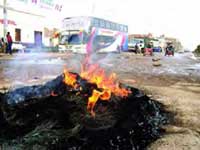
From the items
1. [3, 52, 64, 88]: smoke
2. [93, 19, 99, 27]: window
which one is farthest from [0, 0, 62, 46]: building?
[3, 52, 64, 88]: smoke

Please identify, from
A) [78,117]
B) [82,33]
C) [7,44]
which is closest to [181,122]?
[78,117]

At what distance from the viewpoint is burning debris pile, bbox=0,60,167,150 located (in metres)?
3.89

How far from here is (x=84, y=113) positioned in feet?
15.0

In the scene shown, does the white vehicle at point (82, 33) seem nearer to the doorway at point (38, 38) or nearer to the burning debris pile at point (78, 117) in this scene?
the doorway at point (38, 38)

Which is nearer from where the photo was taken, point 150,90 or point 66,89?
point 66,89

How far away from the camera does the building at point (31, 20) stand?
1222 inches

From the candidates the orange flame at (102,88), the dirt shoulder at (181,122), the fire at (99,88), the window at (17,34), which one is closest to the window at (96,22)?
the window at (17,34)

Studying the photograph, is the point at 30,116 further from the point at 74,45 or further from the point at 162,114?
the point at 74,45

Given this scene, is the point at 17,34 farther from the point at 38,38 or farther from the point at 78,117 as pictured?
the point at 78,117

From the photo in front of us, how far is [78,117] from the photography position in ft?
14.7

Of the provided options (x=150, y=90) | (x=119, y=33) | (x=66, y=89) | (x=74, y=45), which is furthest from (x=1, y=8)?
(x=66, y=89)

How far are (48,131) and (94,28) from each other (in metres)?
25.9

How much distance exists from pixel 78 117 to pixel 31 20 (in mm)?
32089

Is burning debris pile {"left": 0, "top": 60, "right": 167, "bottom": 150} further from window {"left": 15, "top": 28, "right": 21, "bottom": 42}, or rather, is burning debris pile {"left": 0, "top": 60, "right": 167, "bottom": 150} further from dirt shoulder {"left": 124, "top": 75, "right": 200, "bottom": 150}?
window {"left": 15, "top": 28, "right": 21, "bottom": 42}
